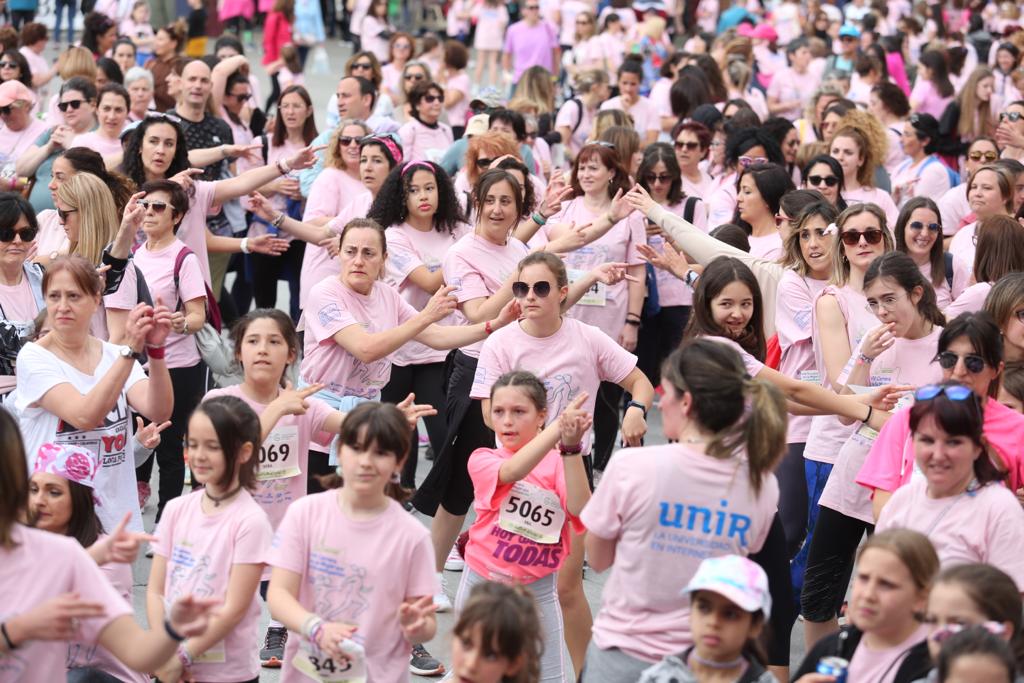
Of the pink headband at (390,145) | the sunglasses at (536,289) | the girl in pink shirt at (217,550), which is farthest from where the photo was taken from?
the pink headband at (390,145)

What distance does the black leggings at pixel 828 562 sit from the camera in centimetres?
547

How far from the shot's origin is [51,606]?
342cm

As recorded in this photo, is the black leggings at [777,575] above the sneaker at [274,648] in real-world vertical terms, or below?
above

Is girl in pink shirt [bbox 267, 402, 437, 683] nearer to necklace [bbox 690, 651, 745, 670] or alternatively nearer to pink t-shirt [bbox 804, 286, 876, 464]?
necklace [bbox 690, 651, 745, 670]

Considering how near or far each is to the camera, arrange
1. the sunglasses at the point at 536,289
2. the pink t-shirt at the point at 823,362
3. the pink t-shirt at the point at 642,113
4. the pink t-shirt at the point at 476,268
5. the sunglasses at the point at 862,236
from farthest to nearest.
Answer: the pink t-shirt at the point at 642,113
the pink t-shirt at the point at 476,268
the sunglasses at the point at 862,236
the pink t-shirt at the point at 823,362
the sunglasses at the point at 536,289

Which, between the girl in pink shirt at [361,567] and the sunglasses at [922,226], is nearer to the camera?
the girl in pink shirt at [361,567]

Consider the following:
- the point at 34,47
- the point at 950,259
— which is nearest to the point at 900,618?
the point at 950,259

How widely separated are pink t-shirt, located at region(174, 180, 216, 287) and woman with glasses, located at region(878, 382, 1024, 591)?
4645 millimetres

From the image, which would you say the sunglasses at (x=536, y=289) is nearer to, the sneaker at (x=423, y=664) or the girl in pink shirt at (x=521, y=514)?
the girl in pink shirt at (x=521, y=514)

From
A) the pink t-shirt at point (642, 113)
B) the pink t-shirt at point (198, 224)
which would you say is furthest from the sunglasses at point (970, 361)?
the pink t-shirt at point (642, 113)

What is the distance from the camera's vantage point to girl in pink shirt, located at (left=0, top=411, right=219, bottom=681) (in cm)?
343

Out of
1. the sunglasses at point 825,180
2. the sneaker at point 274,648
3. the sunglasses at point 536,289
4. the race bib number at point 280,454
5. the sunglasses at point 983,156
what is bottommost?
the sneaker at point 274,648

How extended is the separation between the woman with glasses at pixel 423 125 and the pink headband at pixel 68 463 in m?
6.66

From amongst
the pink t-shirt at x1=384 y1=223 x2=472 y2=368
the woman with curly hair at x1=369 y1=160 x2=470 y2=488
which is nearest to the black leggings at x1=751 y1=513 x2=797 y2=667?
the woman with curly hair at x1=369 y1=160 x2=470 y2=488
